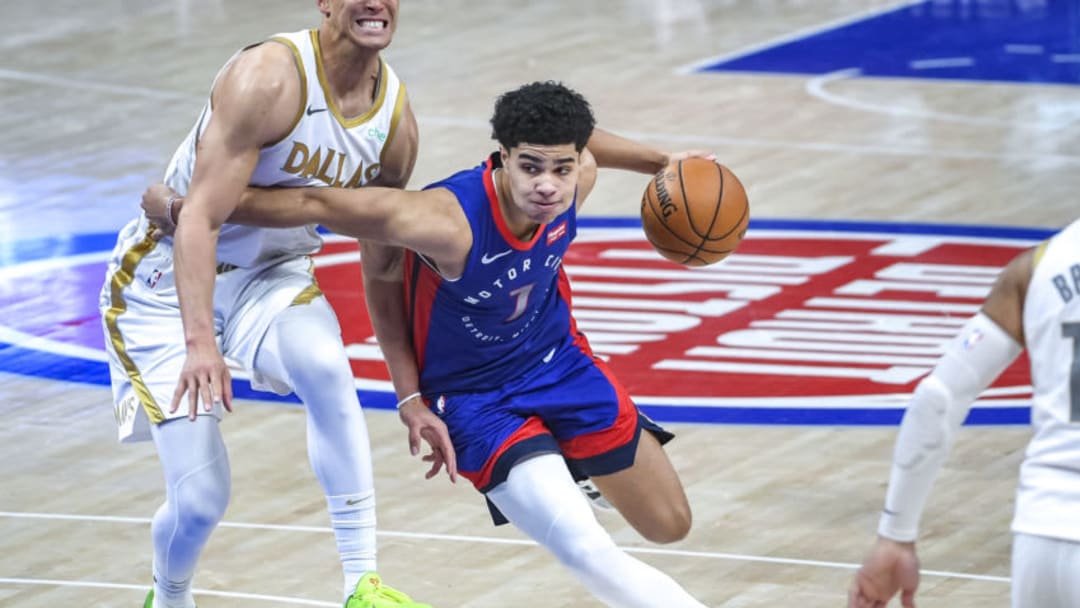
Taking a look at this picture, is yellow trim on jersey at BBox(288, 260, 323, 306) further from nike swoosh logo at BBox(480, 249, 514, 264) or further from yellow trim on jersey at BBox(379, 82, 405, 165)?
nike swoosh logo at BBox(480, 249, 514, 264)

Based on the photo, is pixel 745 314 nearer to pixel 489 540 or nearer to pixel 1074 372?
pixel 489 540

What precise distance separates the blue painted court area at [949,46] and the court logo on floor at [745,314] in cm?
436

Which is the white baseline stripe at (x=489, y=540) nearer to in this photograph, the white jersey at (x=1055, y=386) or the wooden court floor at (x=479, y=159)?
the wooden court floor at (x=479, y=159)

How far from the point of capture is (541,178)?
16.6 feet

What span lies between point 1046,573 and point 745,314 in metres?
5.56

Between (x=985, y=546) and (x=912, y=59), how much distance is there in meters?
9.34

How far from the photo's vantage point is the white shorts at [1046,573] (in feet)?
11.7

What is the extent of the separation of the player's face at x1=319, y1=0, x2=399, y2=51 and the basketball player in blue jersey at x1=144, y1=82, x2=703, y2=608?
1.41 feet

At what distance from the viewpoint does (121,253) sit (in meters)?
5.71

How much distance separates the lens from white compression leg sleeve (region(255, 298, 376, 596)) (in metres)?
5.27

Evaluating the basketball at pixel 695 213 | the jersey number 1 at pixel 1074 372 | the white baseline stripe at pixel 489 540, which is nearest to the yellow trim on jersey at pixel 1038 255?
the jersey number 1 at pixel 1074 372

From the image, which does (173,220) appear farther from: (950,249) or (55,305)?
(950,249)

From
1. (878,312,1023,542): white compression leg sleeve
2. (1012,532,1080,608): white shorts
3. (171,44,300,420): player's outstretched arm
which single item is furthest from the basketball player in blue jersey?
(1012,532,1080,608): white shorts

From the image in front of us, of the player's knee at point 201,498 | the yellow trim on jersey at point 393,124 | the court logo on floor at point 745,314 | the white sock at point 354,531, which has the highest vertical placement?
the yellow trim on jersey at point 393,124
